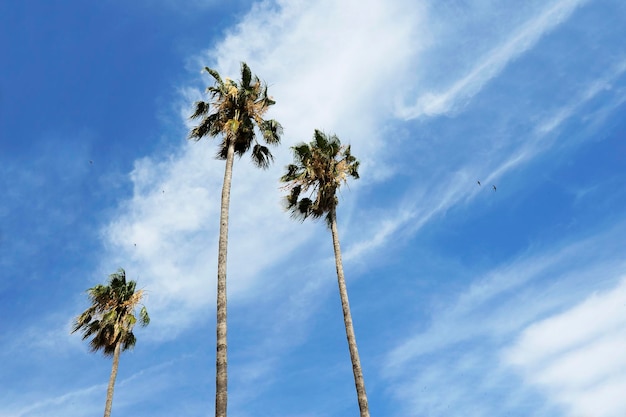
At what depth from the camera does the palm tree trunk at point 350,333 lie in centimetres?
1745

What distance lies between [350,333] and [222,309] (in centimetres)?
595

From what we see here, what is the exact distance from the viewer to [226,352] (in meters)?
15.0

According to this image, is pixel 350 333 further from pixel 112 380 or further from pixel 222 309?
pixel 112 380

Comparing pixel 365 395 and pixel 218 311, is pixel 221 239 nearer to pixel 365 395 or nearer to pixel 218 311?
pixel 218 311

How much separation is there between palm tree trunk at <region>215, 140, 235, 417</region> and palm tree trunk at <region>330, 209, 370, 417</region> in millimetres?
5713

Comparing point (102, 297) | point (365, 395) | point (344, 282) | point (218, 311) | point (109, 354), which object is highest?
point (102, 297)

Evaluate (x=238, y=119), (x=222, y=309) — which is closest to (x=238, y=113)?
(x=238, y=119)

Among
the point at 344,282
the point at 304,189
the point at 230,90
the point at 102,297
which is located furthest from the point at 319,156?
the point at 102,297

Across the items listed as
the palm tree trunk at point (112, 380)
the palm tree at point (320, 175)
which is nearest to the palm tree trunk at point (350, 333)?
the palm tree at point (320, 175)

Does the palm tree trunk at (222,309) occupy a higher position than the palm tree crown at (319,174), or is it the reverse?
the palm tree crown at (319,174)

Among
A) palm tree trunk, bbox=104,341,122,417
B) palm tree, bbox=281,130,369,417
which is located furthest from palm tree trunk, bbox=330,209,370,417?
palm tree trunk, bbox=104,341,122,417

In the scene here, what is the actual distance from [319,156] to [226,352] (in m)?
12.8

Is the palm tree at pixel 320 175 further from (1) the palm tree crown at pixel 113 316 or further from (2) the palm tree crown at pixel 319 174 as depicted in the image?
(1) the palm tree crown at pixel 113 316

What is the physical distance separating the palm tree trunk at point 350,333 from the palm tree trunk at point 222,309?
18.7 feet
